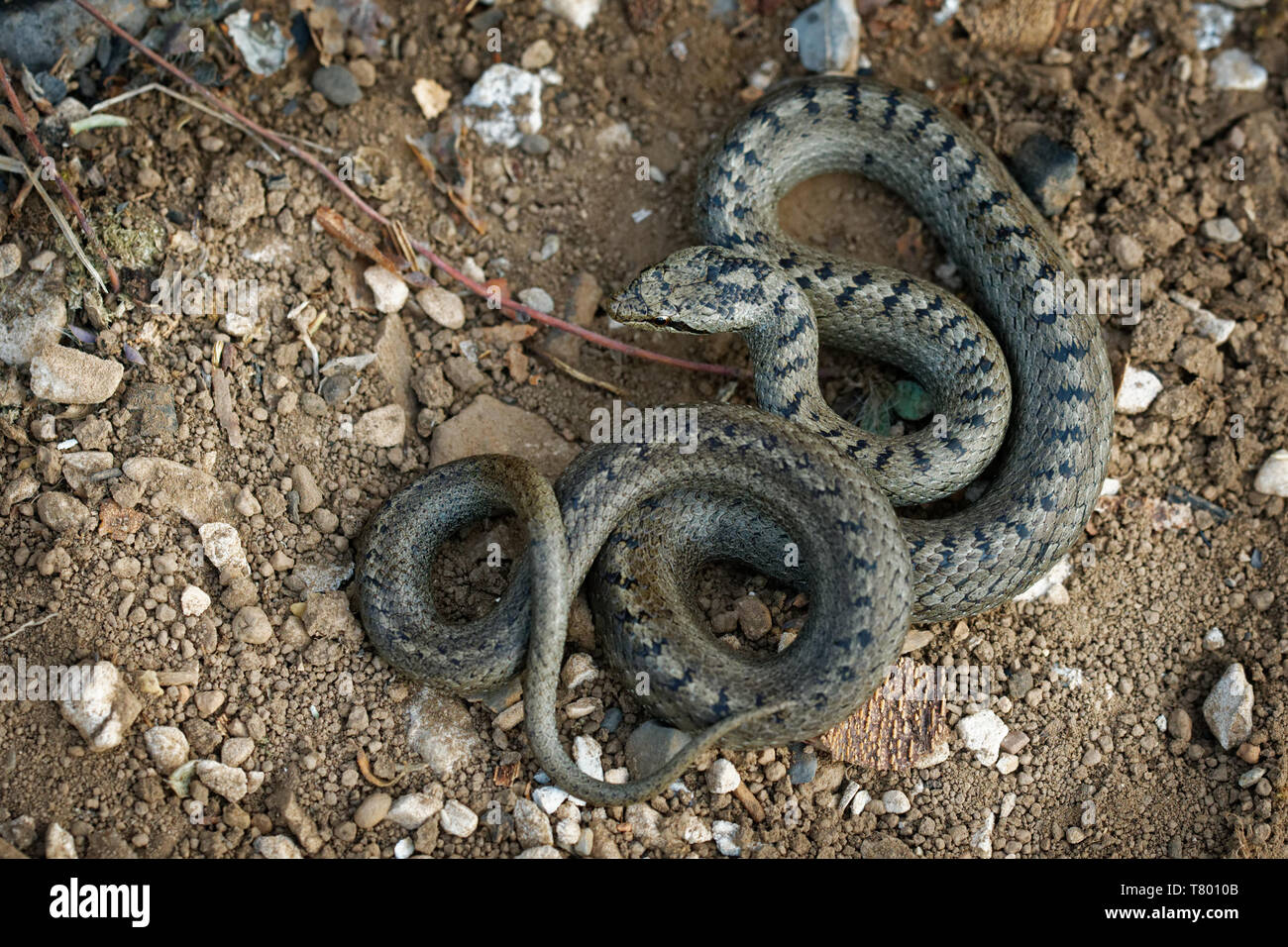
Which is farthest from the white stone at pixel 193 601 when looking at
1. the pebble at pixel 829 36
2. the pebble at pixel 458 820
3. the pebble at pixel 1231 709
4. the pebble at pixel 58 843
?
the pebble at pixel 1231 709

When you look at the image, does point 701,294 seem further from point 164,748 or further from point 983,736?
point 164,748

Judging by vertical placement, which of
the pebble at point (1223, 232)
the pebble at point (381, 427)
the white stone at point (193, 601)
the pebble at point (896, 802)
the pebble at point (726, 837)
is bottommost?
the pebble at point (726, 837)

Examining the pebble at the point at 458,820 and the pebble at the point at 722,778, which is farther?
the pebble at the point at 722,778

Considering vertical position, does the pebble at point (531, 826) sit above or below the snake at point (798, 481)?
below

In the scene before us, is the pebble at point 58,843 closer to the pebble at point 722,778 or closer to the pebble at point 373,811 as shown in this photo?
the pebble at point 373,811

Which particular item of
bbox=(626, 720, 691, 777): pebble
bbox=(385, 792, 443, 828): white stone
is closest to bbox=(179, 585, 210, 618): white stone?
bbox=(385, 792, 443, 828): white stone

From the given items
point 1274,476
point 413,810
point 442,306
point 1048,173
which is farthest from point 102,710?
point 1274,476
